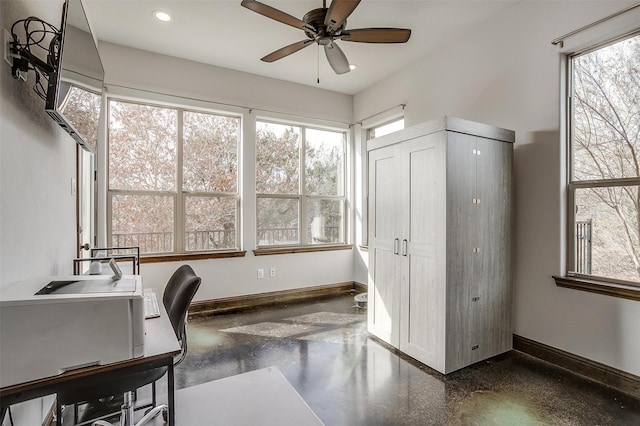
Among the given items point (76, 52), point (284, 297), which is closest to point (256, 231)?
point (284, 297)

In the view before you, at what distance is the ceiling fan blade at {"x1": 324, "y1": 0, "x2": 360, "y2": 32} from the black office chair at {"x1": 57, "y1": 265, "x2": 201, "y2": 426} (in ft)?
5.95

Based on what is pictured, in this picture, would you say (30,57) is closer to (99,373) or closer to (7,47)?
(7,47)

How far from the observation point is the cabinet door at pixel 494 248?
265 cm

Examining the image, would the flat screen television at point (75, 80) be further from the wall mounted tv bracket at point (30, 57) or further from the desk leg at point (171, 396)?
the desk leg at point (171, 396)

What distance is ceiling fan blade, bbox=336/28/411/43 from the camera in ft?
7.79

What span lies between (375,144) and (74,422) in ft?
9.95

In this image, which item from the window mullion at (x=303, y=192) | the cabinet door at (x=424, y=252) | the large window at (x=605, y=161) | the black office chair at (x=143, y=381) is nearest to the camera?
the black office chair at (x=143, y=381)

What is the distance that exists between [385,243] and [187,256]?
7.68 ft

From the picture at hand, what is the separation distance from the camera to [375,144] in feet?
10.3

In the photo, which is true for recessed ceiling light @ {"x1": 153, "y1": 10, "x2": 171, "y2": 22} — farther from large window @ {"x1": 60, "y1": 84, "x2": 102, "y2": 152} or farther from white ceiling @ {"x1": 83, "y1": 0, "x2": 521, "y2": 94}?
large window @ {"x1": 60, "y1": 84, "x2": 102, "y2": 152}

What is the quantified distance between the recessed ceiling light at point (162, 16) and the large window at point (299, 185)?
5.22 ft

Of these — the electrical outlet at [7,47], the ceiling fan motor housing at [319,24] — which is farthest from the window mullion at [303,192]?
the electrical outlet at [7,47]

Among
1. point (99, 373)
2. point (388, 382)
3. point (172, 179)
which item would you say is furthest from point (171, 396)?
point (172, 179)

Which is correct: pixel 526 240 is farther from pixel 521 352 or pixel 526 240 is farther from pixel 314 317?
pixel 314 317
